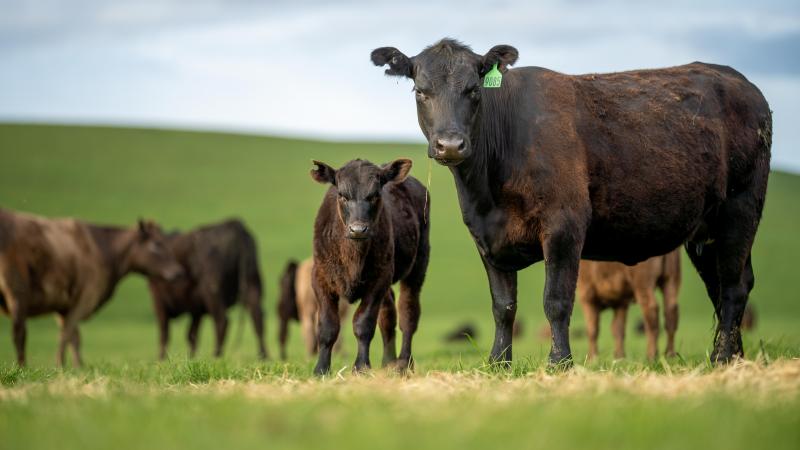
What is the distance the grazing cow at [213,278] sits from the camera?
20.6 m

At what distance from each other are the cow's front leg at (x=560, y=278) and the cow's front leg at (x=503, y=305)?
619 millimetres

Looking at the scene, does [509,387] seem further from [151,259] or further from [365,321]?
[151,259]

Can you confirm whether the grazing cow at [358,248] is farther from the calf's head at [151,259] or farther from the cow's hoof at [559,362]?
the calf's head at [151,259]

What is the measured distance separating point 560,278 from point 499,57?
191 cm

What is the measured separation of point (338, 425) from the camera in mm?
4426

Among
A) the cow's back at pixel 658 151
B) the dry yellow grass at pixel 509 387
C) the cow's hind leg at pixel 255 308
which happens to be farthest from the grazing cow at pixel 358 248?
the cow's hind leg at pixel 255 308

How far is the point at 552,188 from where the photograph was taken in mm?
7980

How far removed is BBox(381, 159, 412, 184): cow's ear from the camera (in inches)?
391

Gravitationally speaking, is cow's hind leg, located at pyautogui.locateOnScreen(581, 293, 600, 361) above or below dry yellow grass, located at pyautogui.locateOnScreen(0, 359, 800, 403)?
below

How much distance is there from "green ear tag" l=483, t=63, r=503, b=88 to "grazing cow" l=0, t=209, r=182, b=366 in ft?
29.1

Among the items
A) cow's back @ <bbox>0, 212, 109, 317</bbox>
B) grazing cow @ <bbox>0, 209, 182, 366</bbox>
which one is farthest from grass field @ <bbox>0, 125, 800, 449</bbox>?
cow's back @ <bbox>0, 212, 109, 317</bbox>

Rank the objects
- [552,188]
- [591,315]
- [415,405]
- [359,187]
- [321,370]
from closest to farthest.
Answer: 1. [415,405]
2. [552,188]
3. [321,370]
4. [359,187]
5. [591,315]

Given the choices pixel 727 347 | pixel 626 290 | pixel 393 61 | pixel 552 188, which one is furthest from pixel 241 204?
pixel 552 188

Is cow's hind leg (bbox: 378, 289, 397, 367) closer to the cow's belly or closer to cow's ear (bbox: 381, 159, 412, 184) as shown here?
cow's ear (bbox: 381, 159, 412, 184)
